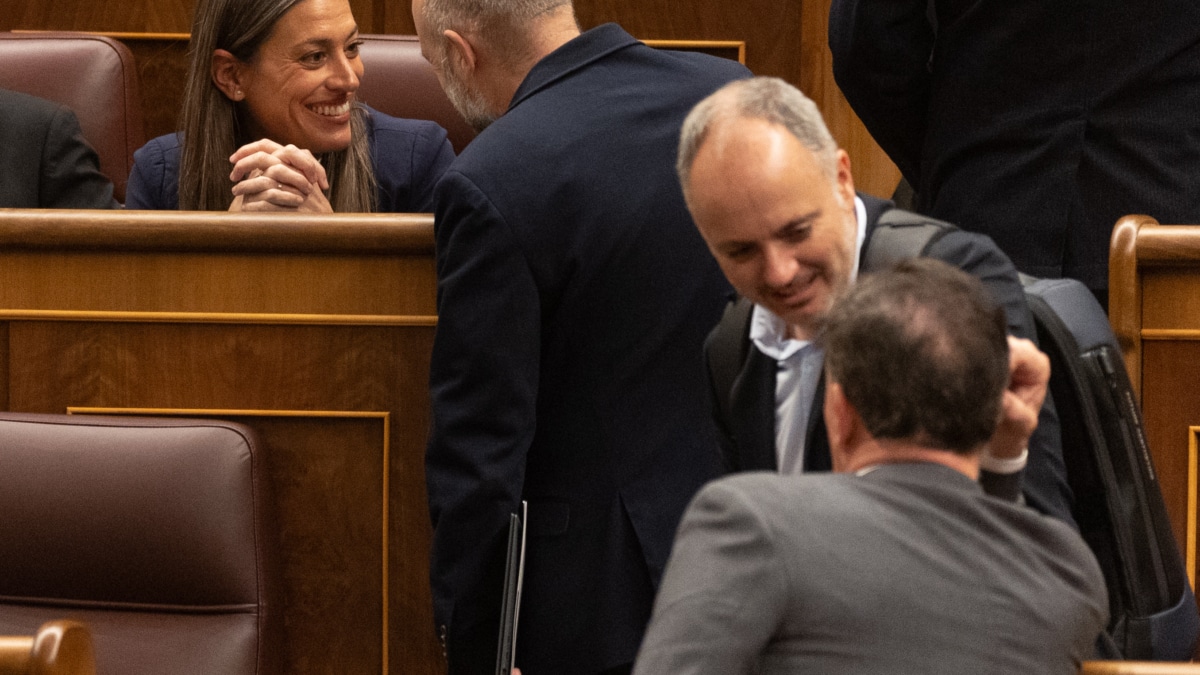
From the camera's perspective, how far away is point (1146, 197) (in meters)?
1.90

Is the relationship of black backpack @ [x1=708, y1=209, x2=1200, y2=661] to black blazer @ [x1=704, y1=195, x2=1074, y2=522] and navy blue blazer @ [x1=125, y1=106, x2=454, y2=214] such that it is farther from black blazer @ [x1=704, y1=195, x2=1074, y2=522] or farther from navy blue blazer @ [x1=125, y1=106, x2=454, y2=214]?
navy blue blazer @ [x1=125, y1=106, x2=454, y2=214]

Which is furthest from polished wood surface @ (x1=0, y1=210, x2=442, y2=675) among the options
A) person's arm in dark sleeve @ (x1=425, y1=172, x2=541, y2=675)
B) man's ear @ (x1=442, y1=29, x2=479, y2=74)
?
person's arm in dark sleeve @ (x1=425, y1=172, x2=541, y2=675)

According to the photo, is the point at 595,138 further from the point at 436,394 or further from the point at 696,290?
the point at 436,394

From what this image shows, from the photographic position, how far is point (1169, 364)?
6.01ft

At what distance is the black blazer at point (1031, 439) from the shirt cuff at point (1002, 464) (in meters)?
0.09

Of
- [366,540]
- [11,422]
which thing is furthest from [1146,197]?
[11,422]

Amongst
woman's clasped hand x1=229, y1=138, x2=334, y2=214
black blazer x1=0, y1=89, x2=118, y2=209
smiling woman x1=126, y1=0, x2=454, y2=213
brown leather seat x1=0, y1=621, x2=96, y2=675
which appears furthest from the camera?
black blazer x1=0, y1=89, x2=118, y2=209

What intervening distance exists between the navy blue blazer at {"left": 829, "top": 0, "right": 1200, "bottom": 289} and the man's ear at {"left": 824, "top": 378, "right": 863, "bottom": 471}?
3.07 feet

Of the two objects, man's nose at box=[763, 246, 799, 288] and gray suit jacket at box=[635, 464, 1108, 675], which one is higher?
man's nose at box=[763, 246, 799, 288]

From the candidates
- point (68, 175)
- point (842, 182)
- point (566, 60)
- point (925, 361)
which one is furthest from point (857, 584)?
point (68, 175)

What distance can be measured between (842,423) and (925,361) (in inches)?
3.0

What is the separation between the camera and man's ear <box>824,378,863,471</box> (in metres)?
1.02

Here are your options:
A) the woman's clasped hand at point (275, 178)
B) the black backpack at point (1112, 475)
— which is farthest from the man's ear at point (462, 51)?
the black backpack at point (1112, 475)

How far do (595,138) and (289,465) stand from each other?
0.64 metres
